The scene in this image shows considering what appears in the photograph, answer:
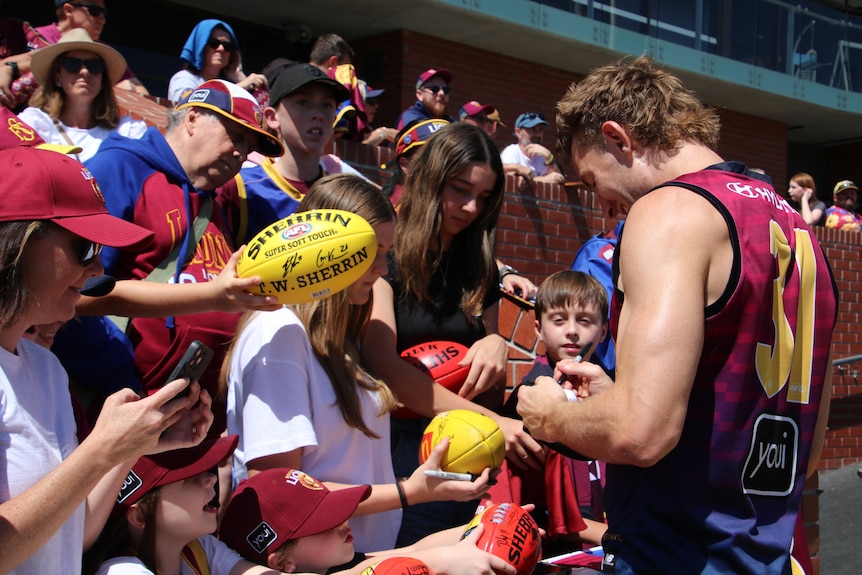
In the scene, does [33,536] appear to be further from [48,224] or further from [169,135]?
[169,135]

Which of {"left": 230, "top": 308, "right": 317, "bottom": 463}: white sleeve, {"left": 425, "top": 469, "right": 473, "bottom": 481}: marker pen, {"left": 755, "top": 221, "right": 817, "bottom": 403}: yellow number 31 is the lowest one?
{"left": 425, "top": 469, "right": 473, "bottom": 481}: marker pen

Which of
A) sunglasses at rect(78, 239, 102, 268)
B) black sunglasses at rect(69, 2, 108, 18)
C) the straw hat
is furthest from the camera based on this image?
black sunglasses at rect(69, 2, 108, 18)

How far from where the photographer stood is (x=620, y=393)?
7.02 ft

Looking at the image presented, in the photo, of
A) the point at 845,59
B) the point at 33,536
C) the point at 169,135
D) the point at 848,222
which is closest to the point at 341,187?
the point at 169,135

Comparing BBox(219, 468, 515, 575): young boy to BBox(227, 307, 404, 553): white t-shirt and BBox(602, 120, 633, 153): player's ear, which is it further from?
BBox(602, 120, 633, 153): player's ear

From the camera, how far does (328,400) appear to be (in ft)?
10.1

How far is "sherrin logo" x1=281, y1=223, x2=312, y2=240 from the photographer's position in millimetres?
2809

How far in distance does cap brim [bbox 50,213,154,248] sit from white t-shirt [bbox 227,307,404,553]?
79 centimetres

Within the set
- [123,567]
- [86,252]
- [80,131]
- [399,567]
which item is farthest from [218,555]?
[80,131]

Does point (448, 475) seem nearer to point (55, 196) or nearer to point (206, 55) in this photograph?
point (55, 196)

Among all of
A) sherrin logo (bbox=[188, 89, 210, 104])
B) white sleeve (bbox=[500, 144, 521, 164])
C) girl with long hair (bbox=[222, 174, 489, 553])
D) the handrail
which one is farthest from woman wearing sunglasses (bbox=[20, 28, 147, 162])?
the handrail

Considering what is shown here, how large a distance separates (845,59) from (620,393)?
15.6m

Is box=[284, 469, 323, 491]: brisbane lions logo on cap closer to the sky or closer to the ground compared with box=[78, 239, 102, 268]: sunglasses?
closer to the ground

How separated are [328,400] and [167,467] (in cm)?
63
